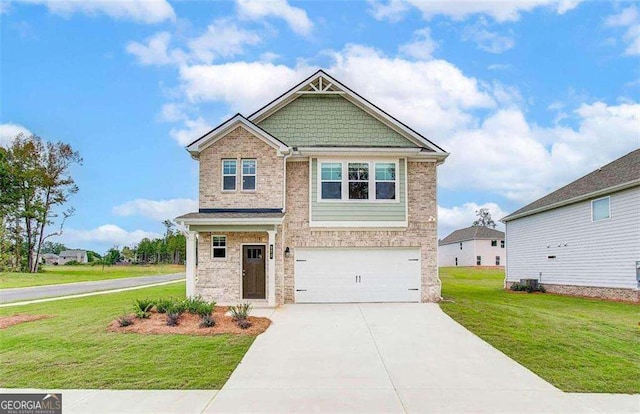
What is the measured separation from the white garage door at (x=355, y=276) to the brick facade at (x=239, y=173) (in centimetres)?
250

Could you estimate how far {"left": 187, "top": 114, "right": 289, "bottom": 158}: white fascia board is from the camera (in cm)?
1709

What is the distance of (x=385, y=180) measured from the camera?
58.2 feet

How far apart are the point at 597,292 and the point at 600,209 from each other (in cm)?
362

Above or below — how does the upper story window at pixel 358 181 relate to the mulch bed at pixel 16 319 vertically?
above

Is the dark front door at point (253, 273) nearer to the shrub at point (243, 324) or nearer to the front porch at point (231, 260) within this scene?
the front porch at point (231, 260)

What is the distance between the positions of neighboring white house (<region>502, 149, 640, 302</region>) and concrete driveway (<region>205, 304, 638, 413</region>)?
424 inches

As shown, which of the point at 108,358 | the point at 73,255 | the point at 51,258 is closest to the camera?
the point at 108,358

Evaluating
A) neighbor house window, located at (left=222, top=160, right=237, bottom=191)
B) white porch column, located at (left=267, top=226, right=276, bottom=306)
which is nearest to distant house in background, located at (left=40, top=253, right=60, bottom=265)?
neighbor house window, located at (left=222, top=160, right=237, bottom=191)

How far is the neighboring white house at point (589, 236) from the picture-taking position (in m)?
18.6

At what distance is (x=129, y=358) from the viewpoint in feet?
29.6

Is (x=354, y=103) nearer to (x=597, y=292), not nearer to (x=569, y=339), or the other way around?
(x=569, y=339)

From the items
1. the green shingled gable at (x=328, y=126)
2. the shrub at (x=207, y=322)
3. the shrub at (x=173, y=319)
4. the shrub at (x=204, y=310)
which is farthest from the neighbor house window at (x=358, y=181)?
the shrub at (x=173, y=319)

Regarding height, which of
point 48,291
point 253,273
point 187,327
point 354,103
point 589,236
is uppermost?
point 354,103

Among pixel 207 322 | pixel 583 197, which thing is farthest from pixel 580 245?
pixel 207 322
